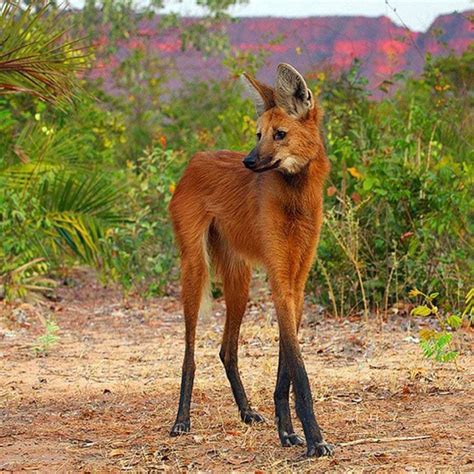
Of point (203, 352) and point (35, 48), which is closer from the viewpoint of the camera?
point (35, 48)

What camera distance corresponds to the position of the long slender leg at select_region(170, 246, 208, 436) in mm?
5039

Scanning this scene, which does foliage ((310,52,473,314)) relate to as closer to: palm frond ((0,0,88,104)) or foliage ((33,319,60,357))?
foliage ((33,319,60,357))

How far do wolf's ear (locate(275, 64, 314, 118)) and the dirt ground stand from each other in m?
1.48

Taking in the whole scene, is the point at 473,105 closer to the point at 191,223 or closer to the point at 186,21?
the point at 191,223

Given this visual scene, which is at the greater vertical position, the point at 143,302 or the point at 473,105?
the point at 473,105

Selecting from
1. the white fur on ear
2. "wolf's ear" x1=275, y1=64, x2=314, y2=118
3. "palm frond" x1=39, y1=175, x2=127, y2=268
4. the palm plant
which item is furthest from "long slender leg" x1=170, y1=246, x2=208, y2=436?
"palm frond" x1=39, y1=175, x2=127, y2=268

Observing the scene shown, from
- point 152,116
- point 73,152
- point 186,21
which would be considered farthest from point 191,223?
point 186,21

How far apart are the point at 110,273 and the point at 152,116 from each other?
7275 millimetres

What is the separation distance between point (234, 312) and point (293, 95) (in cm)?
136

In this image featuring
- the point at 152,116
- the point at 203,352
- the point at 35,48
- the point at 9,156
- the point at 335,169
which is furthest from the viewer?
the point at 152,116

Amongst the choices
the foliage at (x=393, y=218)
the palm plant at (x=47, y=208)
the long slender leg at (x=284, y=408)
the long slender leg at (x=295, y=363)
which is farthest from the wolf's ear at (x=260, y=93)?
the palm plant at (x=47, y=208)

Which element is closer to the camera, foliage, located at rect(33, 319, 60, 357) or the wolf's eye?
the wolf's eye

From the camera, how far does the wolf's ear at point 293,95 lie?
4395 mm

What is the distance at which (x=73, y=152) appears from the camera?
9.16 metres
